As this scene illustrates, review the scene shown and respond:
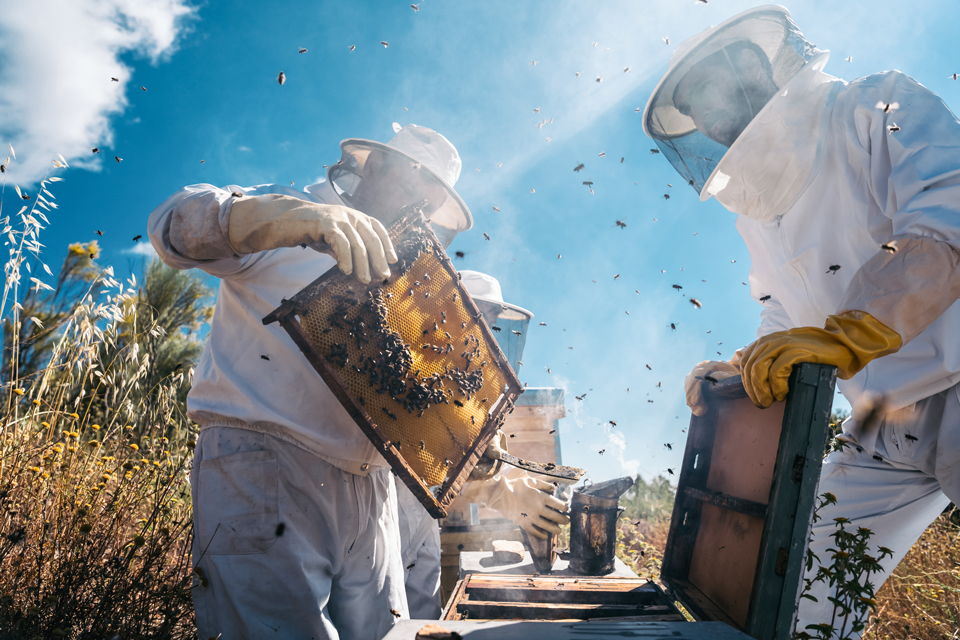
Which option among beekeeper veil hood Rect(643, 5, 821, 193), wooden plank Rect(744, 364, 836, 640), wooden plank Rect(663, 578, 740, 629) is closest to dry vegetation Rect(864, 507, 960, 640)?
wooden plank Rect(663, 578, 740, 629)

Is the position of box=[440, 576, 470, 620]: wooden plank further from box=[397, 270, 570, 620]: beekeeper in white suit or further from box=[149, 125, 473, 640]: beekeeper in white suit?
box=[397, 270, 570, 620]: beekeeper in white suit

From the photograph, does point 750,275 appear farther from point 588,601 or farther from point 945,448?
point 588,601

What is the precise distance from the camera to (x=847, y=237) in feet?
8.75

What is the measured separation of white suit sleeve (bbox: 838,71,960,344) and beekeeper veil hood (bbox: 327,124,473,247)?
212 cm

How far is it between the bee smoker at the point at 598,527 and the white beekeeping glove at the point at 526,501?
17 cm

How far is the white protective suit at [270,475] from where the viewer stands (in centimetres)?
200

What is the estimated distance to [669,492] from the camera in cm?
961

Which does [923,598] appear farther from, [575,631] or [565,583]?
[575,631]

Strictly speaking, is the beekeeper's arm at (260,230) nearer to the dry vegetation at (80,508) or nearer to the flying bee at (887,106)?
the dry vegetation at (80,508)

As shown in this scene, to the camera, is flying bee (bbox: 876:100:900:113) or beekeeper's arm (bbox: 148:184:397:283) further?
flying bee (bbox: 876:100:900:113)

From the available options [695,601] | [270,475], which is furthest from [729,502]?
[270,475]

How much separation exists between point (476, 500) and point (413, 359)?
1838 millimetres

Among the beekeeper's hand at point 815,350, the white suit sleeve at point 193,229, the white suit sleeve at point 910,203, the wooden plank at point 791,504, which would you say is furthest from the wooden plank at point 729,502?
the white suit sleeve at point 193,229

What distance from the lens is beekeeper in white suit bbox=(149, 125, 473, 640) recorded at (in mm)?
1986
